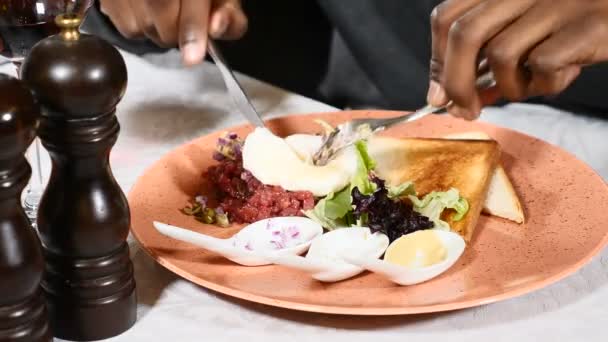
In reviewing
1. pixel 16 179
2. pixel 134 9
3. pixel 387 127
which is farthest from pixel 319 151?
pixel 16 179

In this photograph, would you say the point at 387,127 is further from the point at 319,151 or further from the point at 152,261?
the point at 152,261

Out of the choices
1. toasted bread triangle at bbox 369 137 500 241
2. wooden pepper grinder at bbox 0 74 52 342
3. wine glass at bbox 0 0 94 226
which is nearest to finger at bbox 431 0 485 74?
toasted bread triangle at bbox 369 137 500 241

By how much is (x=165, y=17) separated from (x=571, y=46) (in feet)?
2.37

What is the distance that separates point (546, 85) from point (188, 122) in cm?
76

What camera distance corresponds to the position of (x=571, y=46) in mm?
1222

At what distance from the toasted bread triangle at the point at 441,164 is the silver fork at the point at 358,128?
0.02 metres

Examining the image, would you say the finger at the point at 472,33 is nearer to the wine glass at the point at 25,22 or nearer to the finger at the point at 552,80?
the finger at the point at 552,80

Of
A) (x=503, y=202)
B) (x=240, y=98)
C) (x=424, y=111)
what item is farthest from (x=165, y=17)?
(x=503, y=202)

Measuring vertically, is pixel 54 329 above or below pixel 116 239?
below

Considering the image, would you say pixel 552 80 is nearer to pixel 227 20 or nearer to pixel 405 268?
pixel 405 268

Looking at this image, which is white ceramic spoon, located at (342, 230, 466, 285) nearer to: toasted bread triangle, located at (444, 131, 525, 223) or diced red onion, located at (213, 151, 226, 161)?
toasted bread triangle, located at (444, 131, 525, 223)

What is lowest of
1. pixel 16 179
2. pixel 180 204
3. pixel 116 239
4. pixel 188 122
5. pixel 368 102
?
pixel 368 102

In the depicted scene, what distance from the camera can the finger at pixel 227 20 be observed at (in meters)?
1.63

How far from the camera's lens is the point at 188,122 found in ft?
5.72
